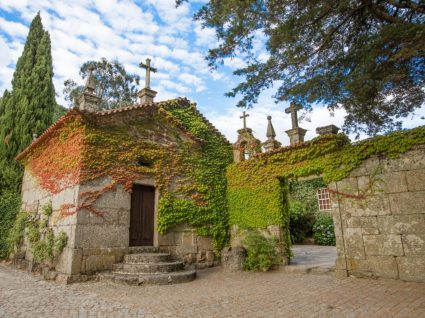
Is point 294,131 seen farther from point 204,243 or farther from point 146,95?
point 146,95

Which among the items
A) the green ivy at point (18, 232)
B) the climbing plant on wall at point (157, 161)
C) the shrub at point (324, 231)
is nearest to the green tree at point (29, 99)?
the climbing plant on wall at point (157, 161)

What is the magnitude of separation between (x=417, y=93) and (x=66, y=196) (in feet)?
29.7

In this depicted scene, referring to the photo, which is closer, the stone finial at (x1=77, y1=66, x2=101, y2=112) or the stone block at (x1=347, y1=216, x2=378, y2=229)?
the stone block at (x1=347, y1=216, x2=378, y2=229)

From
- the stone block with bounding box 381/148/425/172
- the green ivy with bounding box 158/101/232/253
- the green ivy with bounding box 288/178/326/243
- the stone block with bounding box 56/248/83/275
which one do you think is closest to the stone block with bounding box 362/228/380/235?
the stone block with bounding box 381/148/425/172

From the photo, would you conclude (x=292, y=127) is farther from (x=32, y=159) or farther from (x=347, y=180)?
(x=32, y=159)

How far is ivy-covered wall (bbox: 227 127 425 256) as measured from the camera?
6520 millimetres

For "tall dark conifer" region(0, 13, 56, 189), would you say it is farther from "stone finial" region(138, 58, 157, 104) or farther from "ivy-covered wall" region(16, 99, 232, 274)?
"stone finial" region(138, 58, 157, 104)

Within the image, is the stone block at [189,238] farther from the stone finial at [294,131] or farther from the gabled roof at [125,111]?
the stone finial at [294,131]

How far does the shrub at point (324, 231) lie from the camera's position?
14.5 meters

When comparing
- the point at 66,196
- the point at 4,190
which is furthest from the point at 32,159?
the point at 66,196

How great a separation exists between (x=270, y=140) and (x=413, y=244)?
5056mm

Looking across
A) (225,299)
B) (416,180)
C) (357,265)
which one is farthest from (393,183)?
(225,299)

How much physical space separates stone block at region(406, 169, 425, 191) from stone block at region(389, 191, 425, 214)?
0.11 m

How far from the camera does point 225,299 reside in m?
5.05
